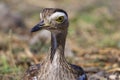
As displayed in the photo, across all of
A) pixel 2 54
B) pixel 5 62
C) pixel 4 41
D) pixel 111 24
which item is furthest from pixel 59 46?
pixel 111 24

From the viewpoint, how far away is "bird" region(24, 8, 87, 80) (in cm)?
565

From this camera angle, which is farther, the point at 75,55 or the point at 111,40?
the point at 111,40

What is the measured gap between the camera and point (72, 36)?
10156mm

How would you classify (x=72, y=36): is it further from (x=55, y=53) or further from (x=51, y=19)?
(x=51, y=19)

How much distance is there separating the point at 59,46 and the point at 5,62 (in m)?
1.70

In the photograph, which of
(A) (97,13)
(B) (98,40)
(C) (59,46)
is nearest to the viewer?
(C) (59,46)

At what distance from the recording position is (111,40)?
9352 mm

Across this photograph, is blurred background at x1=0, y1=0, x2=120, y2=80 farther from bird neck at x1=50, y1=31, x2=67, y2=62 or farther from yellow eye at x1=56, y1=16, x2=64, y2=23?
yellow eye at x1=56, y1=16, x2=64, y2=23

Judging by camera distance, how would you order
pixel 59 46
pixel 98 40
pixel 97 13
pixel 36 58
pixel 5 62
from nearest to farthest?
pixel 59 46 < pixel 5 62 < pixel 36 58 < pixel 98 40 < pixel 97 13

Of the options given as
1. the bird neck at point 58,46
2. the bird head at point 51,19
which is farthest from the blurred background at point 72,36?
the bird head at point 51,19

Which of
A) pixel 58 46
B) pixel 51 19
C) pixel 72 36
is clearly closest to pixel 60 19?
pixel 51 19

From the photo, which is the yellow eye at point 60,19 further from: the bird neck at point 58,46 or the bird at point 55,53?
the bird neck at point 58,46

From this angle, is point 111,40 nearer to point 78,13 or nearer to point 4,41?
point 4,41

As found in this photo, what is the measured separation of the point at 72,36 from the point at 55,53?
13.8 ft
